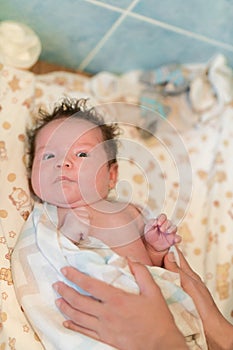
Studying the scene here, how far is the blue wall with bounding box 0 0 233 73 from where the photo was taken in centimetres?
142

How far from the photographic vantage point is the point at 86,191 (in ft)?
3.80

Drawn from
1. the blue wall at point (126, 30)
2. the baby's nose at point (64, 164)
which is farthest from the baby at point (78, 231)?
the blue wall at point (126, 30)

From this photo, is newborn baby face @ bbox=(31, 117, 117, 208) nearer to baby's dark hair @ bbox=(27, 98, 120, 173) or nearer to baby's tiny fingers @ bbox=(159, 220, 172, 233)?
baby's dark hair @ bbox=(27, 98, 120, 173)

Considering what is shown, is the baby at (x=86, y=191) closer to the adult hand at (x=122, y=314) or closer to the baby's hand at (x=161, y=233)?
the baby's hand at (x=161, y=233)

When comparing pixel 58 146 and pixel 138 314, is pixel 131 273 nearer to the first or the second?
pixel 138 314

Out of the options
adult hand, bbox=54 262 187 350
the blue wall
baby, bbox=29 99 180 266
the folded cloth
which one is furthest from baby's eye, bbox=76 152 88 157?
the blue wall

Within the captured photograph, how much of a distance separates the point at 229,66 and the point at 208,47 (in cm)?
10

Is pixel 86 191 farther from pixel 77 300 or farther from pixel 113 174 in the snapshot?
A: pixel 77 300

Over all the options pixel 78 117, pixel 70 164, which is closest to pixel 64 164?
pixel 70 164

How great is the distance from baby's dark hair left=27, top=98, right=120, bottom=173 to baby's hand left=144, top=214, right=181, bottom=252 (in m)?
0.19

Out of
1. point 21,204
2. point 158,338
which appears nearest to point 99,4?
point 21,204

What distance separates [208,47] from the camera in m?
1.61

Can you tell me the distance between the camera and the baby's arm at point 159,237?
112cm

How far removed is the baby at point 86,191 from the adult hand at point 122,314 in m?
0.13
